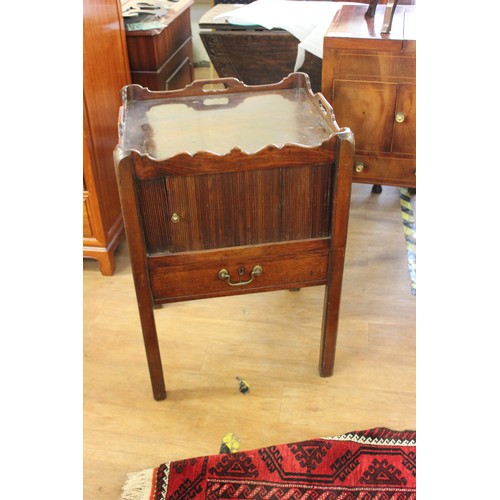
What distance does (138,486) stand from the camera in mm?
1317

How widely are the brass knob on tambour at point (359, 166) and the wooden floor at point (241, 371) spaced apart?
16.2 inches

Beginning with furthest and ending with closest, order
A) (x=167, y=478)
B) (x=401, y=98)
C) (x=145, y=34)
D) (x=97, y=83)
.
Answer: (x=145, y=34) → (x=97, y=83) → (x=401, y=98) → (x=167, y=478)

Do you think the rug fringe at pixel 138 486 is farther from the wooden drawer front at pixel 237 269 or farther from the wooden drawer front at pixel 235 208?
the wooden drawer front at pixel 235 208

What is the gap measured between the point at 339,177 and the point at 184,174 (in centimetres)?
34

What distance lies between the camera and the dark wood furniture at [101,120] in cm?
175

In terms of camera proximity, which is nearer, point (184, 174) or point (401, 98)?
point (184, 174)

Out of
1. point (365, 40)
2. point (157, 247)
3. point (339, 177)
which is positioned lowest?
point (157, 247)

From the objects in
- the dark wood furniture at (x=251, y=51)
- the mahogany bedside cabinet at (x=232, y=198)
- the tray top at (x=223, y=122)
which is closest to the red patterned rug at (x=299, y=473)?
the mahogany bedside cabinet at (x=232, y=198)

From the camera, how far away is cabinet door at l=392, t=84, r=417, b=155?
A: 158cm

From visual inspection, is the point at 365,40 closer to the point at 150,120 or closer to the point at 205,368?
the point at 150,120

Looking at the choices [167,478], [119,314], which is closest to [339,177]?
[167,478]

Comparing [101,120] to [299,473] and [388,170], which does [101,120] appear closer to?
[388,170]

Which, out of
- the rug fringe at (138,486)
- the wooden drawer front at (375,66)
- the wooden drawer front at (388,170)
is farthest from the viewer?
the wooden drawer front at (388,170)
